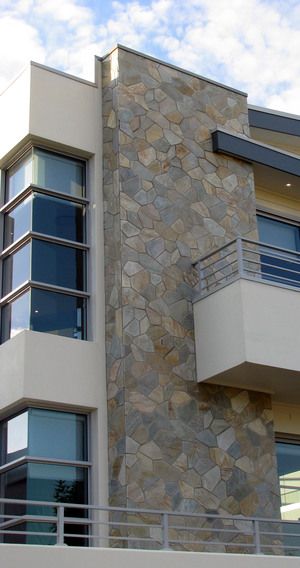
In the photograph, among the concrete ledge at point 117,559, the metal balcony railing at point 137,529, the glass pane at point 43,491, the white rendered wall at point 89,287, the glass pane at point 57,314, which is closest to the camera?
the concrete ledge at point 117,559

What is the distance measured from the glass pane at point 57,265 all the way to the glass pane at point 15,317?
1.47 feet

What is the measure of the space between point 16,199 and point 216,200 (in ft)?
11.7

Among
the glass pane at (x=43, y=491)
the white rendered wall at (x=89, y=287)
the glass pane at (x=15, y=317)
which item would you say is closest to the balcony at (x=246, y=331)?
the white rendered wall at (x=89, y=287)

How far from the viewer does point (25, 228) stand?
1578 centimetres

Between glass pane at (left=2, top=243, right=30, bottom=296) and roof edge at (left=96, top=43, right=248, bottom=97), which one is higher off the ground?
roof edge at (left=96, top=43, right=248, bottom=97)

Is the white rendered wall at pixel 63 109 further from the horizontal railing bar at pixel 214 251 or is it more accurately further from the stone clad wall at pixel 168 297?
the horizontal railing bar at pixel 214 251

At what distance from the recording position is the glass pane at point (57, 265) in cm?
1537

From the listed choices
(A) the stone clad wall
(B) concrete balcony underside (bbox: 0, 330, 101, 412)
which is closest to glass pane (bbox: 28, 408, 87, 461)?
(B) concrete balcony underside (bbox: 0, 330, 101, 412)

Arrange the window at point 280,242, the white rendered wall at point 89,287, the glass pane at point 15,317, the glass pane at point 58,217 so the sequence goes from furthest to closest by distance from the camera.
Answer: the window at point 280,242
the glass pane at point 58,217
the glass pane at point 15,317
the white rendered wall at point 89,287

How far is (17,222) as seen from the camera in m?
16.2

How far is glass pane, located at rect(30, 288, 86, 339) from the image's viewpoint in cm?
1503

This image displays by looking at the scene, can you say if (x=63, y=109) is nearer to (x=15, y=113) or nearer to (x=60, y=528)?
(x=15, y=113)

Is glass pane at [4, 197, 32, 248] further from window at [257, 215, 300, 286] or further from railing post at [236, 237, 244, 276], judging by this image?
window at [257, 215, 300, 286]

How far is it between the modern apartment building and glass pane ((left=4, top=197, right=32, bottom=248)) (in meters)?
0.04
